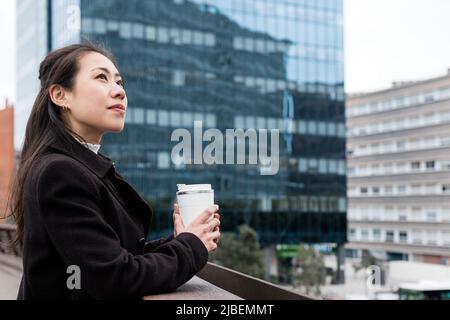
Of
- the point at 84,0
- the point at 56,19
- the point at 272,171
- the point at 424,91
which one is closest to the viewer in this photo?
the point at 272,171

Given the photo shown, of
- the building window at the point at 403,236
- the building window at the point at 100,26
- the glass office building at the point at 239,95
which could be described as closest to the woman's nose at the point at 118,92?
the glass office building at the point at 239,95

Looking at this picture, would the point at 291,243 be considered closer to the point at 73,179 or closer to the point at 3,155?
the point at 3,155

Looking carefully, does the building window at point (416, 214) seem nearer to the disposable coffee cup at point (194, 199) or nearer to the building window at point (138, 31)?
the building window at point (138, 31)

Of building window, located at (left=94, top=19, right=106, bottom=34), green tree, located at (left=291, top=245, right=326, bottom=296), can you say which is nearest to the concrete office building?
green tree, located at (left=291, top=245, right=326, bottom=296)

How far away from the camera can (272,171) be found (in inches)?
35.8

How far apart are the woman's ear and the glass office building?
43.4 feet

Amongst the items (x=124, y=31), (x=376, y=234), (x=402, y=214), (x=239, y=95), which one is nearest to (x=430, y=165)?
(x=402, y=214)

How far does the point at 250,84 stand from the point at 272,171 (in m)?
15.8

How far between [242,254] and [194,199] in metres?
14.5

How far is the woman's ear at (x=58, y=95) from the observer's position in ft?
1.94

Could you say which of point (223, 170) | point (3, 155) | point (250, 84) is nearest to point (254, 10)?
point (250, 84)

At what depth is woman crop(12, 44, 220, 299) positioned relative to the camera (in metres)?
0.48

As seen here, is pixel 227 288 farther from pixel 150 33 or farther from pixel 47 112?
pixel 150 33

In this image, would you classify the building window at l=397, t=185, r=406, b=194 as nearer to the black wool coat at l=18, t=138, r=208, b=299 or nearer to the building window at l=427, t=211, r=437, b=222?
the building window at l=427, t=211, r=437, b=222
